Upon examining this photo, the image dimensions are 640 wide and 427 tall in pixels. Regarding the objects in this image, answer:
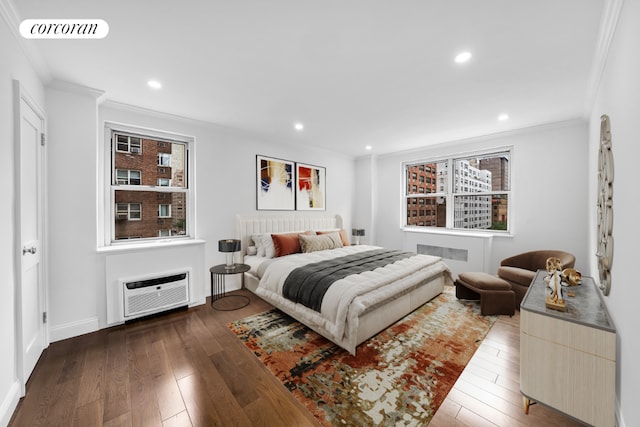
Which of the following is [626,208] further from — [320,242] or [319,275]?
[320,242]

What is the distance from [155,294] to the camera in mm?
2973

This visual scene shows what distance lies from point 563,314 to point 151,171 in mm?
4433

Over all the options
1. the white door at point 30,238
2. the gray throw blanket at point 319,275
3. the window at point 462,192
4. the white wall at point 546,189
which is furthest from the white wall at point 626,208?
the white door at point 30,238

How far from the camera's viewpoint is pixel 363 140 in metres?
4.62

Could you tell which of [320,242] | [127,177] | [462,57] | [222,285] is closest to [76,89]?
[127,177]

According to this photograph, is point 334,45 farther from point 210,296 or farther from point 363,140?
point 210,296

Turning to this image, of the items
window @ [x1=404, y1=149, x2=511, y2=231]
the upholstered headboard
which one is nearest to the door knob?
the upholstered headboard

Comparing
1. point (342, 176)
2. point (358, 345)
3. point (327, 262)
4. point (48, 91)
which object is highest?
point (48, 91)

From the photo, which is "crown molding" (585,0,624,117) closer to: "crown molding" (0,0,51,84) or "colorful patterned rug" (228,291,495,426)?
"colorful patterned rug" (228,291,495,426)

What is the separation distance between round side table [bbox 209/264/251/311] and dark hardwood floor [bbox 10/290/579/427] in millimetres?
782

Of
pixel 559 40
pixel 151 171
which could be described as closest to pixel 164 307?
pixel 151 171

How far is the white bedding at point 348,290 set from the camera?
7.38ft

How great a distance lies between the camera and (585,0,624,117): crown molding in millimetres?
1505

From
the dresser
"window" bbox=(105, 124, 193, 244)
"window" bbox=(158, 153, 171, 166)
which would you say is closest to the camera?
the dresser
